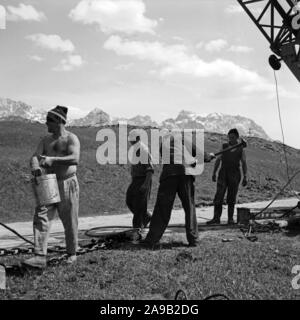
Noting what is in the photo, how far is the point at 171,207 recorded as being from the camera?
27.6 ft

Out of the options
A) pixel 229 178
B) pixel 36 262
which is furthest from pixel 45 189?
pixel 229 178

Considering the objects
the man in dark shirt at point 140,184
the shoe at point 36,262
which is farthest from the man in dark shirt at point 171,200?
the shoe at point 36,262

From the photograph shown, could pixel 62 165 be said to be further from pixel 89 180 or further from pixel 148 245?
pixel 89 180

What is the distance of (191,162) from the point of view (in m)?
8.48

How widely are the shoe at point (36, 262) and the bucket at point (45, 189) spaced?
73 centimetres

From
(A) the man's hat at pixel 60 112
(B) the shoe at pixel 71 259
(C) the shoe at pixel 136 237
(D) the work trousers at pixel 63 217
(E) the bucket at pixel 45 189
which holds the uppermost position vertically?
(A) the man's hat at pixel 60 112

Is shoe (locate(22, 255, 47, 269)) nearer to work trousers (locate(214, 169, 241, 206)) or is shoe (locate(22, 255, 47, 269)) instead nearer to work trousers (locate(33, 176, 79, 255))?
work trousers (locate(33, 176, 79, 255))

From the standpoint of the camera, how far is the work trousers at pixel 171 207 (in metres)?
8.34

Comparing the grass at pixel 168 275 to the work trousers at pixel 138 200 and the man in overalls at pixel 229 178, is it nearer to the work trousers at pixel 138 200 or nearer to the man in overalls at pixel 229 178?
the work trousers at pixel 138 200

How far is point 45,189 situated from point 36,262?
98 cm
